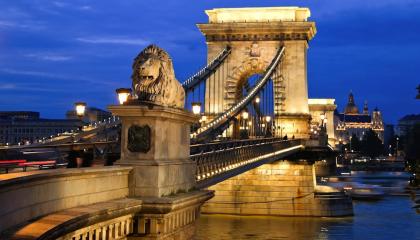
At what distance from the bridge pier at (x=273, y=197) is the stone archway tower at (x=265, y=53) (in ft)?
24.1

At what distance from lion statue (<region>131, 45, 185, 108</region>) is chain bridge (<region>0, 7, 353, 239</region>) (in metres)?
0.33

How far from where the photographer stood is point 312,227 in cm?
4416

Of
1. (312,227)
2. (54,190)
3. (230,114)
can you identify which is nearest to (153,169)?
(54,190)

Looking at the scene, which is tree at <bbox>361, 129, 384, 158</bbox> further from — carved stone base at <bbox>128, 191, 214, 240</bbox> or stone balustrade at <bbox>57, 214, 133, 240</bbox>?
stone balustrade at <bbox>57, 214, 133, 240</bbox>

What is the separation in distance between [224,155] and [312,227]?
19.6 meters

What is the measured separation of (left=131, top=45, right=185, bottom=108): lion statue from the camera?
43.3ft

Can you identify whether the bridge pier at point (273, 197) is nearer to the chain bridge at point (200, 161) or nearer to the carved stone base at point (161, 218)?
the chain bridge at point (200, 161)

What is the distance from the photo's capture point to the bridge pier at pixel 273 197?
4878cm

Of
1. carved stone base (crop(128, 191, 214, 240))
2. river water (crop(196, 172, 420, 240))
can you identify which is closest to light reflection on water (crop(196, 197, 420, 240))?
river water (crop(196, 172, 420, 240))

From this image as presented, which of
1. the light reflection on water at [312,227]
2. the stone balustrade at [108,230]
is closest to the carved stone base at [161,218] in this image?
the stone balustrade at [108,230]

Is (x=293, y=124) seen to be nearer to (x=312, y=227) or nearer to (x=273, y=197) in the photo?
(x=273, y=197)

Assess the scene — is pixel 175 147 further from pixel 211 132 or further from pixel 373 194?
pixel 373 194

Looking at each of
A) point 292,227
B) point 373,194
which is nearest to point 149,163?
point 292,227

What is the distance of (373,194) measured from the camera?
71125 mm
